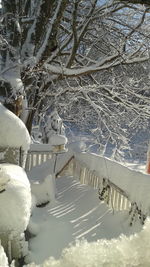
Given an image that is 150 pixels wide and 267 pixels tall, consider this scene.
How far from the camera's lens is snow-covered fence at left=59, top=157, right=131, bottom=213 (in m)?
4.69

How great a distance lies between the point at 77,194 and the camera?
621 cm

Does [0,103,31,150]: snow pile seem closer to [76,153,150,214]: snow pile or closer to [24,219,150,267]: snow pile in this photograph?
[76,153,150,214]: snow pile

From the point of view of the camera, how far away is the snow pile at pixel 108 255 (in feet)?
2.73

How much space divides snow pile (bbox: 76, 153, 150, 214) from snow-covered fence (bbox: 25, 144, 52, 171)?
10.2ft

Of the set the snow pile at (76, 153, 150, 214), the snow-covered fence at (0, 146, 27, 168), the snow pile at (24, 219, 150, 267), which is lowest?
the snow pile at (76, 153, 150, 214)

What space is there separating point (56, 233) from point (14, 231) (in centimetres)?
151

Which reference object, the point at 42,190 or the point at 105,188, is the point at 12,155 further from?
the point at 105,188

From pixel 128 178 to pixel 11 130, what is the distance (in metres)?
2.19

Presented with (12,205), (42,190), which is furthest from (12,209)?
(42,190)

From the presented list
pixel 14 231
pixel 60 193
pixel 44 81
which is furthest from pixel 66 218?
pixel 44 81

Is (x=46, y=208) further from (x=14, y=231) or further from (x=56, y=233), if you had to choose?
(x=14, y=231)

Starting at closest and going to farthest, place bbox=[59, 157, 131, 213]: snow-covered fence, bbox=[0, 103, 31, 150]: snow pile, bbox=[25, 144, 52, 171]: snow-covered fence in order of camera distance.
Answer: bbox=[0, 103, 31, 150]: snow pile
bbox=[59, 157, 131, 213]: snow-covered fence
bbox=[25, 144, 52, 171]: snow-covered fence

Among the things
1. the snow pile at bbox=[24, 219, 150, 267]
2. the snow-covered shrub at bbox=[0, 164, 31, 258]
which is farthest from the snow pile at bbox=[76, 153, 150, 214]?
the snow pile at bbox=[24, 219, 150, 267]

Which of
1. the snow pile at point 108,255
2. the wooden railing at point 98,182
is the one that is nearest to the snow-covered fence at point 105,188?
the wooden railing at point 98,182
